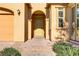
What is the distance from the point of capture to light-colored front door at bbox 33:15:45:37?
70.5 feet

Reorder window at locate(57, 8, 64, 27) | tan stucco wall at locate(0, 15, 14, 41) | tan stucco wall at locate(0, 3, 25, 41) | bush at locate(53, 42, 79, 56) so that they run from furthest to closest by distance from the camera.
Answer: tan stucco wall at locate(0, 15, 14, 41)
window at locate(57, 8, 64, 27)
tan stucco wall at locate(0, 3, 25, 41)
bush at locate(53, 42, 79, 56)

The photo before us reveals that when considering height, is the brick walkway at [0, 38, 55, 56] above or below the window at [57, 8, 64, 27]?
below

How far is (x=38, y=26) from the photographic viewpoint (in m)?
21.7

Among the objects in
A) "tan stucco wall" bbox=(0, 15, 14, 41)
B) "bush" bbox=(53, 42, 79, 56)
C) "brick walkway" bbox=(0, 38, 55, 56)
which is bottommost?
"brick walkway" bbox=(0, 38, 55, 56)

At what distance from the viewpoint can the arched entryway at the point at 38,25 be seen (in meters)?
21.4

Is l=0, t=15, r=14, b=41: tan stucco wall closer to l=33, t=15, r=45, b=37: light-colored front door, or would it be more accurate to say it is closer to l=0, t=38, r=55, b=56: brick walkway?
l=0, t=38, r=55, b=56: brick walkway

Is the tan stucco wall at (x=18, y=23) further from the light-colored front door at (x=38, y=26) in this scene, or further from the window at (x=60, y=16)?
the light-colored front door at (x=38, y=26)

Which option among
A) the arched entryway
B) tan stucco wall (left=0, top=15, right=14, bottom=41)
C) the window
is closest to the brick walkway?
tan stucco wall (left=0, top=15, right=14, bottom=41)

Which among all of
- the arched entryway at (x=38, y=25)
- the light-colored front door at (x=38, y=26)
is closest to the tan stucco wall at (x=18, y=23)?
the arched entryway at (x=38, y=25)

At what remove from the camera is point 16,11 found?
15.5m

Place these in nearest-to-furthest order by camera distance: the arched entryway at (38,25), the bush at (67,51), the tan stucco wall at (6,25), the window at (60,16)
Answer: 1. the bush at (67,51)
2. the window at (60,16)
3. the tan stucco wall at (6,25)
4. the arched entryway at (38,25)

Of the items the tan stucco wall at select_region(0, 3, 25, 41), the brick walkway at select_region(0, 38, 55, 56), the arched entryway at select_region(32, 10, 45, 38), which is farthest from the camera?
the arched entryway at select_region(32, 10, 45, 38)

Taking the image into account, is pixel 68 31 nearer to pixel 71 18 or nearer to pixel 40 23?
pixel 71 18

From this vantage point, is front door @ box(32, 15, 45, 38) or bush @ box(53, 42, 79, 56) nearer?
bush @ box(53, 42, 79, 56)
